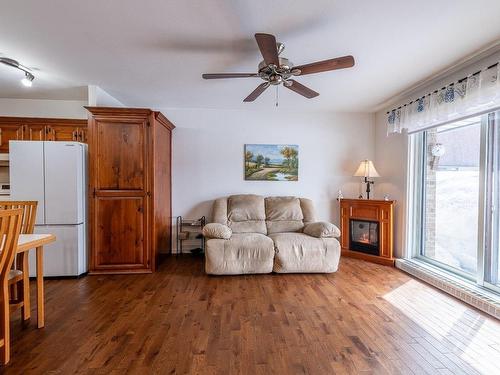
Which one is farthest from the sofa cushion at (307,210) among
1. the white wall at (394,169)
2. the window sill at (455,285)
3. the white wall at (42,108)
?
the white wall at (42,108)

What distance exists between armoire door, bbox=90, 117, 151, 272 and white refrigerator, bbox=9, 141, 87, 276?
0.18 meters

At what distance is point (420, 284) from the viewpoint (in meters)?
2.88

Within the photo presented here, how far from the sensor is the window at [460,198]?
7.98 feet

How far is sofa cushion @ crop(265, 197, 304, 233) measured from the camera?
12.2 ft

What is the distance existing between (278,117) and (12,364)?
405 cm

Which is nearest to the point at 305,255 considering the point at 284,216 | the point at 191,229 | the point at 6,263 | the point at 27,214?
the point at 284,216

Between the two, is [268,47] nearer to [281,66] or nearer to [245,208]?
[281,66]

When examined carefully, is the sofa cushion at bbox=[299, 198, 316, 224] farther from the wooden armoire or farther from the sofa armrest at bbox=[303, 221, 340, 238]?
the wooden armoire

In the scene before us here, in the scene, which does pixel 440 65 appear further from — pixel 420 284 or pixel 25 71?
pixel 25 71

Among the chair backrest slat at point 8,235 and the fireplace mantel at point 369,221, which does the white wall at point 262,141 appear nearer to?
the fireplace mantel at point 369,221

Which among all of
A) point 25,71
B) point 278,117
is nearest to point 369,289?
point 278,117

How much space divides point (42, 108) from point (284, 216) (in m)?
4.03

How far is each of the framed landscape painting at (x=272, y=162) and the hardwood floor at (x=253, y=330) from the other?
5.85ft

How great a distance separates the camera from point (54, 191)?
2.91 m
